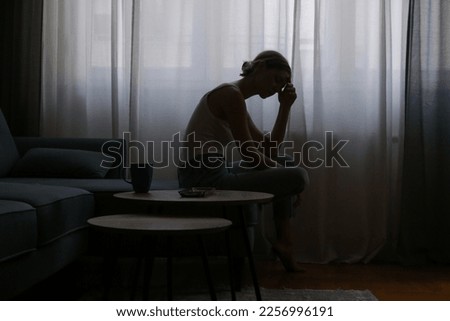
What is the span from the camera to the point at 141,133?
327 centimetres

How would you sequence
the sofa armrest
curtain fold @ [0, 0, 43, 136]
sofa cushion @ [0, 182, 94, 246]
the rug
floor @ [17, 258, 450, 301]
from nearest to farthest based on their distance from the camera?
sofa cushion @ [0, 182, 94, 246], the rug, floor @ [17, 258, 450, 301], the sofa armrest, curtain fold @ [0, 0, 43, 136]

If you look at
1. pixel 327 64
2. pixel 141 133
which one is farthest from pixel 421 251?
pixel 141 133

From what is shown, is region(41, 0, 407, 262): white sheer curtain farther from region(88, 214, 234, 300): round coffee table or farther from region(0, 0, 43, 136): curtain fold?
region(88, 214, 234, 300): round coffee table

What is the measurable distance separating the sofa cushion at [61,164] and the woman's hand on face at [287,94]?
3.27 feet

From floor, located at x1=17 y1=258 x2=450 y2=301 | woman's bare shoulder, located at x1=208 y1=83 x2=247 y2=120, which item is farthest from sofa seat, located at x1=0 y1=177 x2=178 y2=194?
woman's bare shoulder, located at x1=208 y1=83 x2=247 y2=120

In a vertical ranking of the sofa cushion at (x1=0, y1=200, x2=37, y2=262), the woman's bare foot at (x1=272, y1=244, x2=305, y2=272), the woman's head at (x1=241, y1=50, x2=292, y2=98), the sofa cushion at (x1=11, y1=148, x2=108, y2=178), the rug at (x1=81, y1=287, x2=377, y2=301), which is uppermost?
the woman's head at (x1=241, y1=50, x2=292, y2=98)

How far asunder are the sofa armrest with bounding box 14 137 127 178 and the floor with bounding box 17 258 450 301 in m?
0.52

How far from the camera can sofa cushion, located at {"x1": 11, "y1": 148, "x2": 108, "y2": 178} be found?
286 cm

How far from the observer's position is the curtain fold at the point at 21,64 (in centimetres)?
328

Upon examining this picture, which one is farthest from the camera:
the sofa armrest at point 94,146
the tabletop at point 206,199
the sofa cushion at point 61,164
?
the sofa armrest at point 94,146

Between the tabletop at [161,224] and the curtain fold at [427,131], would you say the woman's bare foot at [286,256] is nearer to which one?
the curtain fold at [427,131]

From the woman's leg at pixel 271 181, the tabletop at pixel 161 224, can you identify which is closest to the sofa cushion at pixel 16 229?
the tabletop at pixel 161 224

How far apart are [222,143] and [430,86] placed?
140 cm

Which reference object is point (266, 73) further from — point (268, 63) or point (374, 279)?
point (374, 279)
